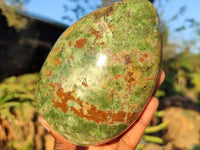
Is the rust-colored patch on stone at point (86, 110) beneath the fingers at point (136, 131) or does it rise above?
above

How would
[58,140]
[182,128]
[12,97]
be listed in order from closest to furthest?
[58,140] → [12,97] → [182,128]

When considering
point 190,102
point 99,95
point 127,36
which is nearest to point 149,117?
point 99,95

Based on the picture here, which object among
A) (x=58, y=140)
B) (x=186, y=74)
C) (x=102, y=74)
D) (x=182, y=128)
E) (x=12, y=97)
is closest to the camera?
(x=102, y=74)

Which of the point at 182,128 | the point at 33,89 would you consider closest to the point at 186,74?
the point at 182,128

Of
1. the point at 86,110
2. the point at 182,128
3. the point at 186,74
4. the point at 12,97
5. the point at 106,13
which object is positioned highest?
the point at 106,13

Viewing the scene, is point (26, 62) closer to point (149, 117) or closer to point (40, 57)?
point (40, 57)

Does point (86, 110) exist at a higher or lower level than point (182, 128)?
higher

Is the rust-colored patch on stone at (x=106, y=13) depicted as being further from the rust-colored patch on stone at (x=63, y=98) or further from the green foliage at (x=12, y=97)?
the green foliage at (x=12, y=97)

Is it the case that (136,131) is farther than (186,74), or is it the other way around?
(186,74)

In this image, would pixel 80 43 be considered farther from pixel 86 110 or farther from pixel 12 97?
pixel 12 97

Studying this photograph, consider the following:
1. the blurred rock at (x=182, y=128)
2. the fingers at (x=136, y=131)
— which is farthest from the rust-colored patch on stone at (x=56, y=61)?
the blurred rock at (x=182, y=128)
